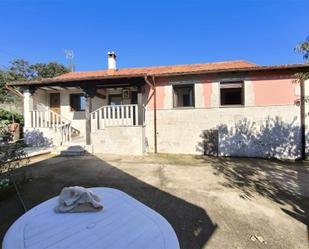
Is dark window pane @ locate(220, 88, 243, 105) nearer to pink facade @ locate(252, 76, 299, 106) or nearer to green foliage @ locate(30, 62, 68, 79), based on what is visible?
pink facade @ locate(252, 76, 299, 106)

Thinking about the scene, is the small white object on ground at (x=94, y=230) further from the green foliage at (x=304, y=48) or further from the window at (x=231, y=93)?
the window at (x=231, y=93)

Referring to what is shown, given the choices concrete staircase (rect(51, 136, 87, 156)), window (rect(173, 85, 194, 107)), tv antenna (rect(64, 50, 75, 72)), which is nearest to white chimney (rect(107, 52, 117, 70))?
window (rect(173, 85, 194, 107))

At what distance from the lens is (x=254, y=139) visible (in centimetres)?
852

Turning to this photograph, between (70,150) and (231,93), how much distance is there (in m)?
7.28

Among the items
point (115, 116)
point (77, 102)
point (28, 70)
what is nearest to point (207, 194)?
point (115, 116)

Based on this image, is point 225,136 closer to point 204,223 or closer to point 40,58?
point 204,223

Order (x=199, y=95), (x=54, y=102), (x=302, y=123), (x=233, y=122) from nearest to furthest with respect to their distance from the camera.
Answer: (x=302, y=123)
(x=233, y=122)
(x=199, y=95)
(x=54, y=102)

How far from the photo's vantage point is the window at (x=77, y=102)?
11.8 metres

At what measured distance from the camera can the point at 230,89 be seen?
8.95 meters

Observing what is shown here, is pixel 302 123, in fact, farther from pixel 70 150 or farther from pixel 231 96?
pixel 70 150

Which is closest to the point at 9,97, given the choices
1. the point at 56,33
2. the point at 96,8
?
the point at 56,33

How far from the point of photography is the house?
27.3 ft

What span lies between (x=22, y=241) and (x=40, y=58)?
109ft

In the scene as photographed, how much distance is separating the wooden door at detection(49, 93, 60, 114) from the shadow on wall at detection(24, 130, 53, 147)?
2.59m
